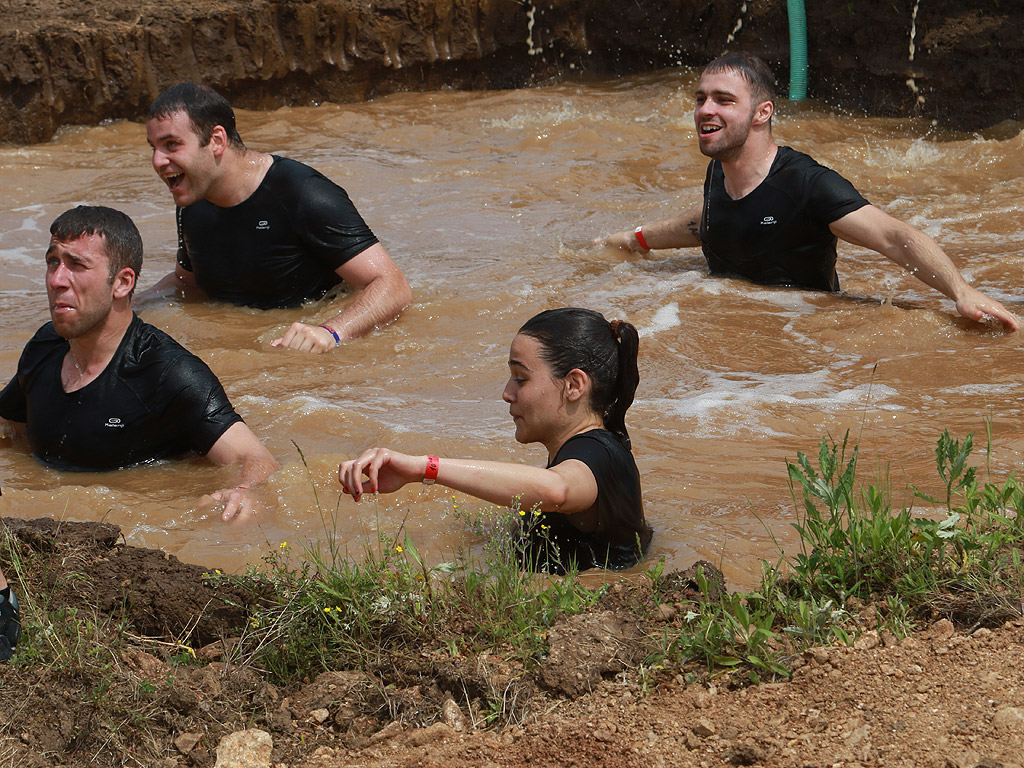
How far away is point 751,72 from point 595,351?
139 inches

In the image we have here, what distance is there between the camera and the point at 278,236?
6.39 meters

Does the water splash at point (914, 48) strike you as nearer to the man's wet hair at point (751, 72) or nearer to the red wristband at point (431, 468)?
the man's wet hair at point (751, 72)

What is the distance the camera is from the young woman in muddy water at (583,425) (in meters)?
3.64

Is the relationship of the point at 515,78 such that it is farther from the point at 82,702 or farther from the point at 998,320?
the point at 82,702

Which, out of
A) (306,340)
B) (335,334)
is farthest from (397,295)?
(306,340)

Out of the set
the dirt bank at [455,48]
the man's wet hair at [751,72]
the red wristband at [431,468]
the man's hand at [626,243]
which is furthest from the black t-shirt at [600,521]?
the dirt bank at [455,48]

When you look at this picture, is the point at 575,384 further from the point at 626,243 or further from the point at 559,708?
the point at 626,243

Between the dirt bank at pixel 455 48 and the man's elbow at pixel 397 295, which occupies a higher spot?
the dirt bank at pixel 455 48

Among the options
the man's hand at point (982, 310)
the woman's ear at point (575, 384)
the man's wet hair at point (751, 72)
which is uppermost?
the man's wet hair at point (751, 72)

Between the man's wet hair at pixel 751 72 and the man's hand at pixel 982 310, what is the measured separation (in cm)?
166

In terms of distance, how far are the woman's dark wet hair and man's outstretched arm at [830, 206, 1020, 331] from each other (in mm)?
2766

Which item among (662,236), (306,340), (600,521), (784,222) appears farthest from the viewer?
(662,236)

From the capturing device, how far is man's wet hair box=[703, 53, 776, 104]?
6652mm

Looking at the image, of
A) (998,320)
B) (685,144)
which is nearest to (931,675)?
(998,320)
